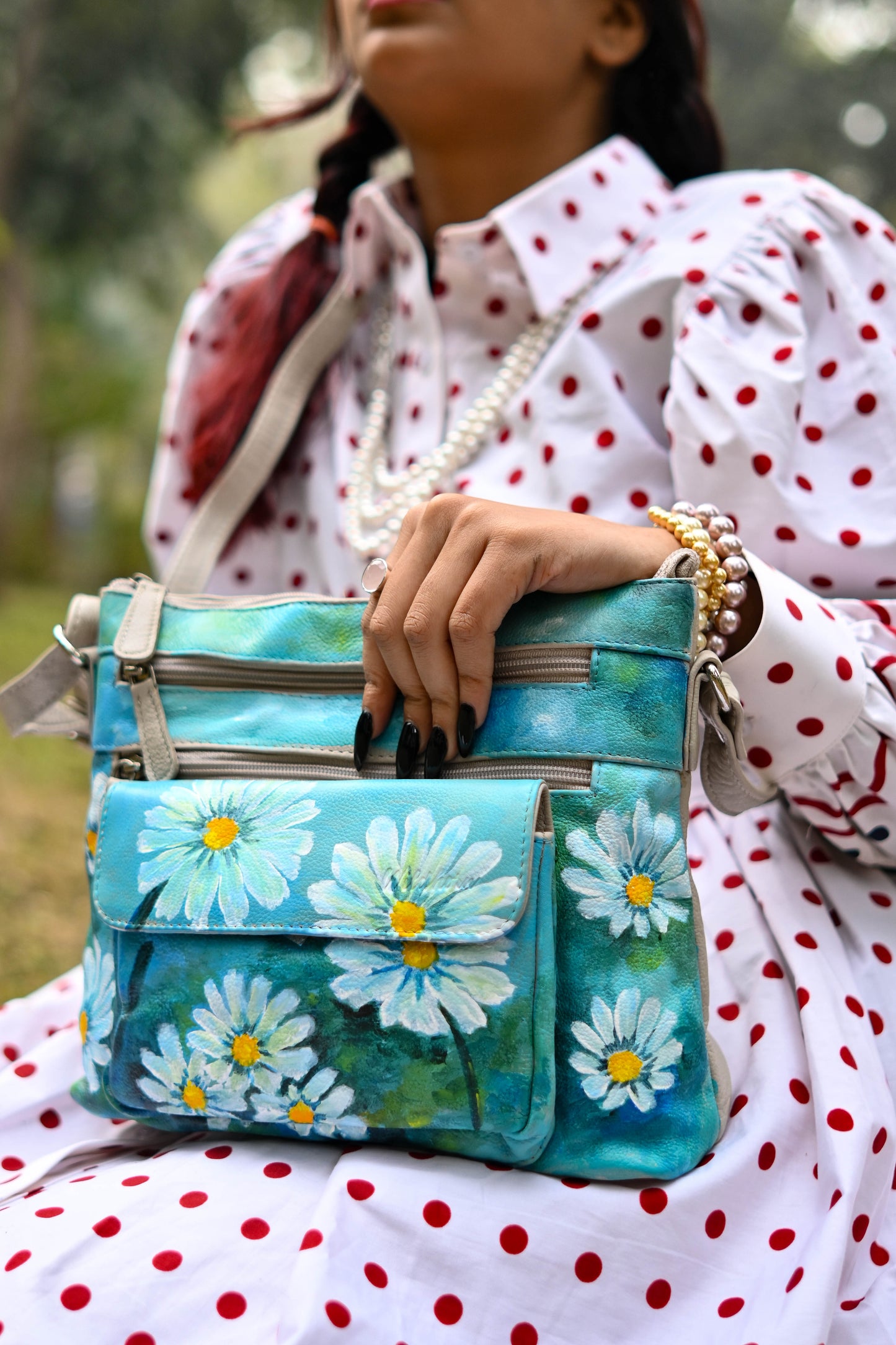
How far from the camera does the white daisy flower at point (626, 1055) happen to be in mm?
864

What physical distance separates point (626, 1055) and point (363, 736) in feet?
1.13

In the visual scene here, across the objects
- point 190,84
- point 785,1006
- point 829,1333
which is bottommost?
point 829,1333

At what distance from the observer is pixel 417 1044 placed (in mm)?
855

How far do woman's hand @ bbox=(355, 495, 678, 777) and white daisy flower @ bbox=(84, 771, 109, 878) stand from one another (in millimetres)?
255

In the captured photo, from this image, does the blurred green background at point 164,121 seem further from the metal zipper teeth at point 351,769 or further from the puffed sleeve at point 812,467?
the puffed sleeve at point 812,467

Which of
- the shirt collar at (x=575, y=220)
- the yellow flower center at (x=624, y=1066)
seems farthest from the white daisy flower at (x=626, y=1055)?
the shirt collar at (x=575, y=220)

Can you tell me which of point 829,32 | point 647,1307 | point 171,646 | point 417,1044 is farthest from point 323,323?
point 829,32

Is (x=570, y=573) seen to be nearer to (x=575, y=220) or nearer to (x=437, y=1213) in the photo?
(x=437, y=1213)

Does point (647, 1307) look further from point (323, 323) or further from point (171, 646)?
point (323, 323)

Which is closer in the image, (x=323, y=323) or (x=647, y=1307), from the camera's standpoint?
(x=647, y=1307)

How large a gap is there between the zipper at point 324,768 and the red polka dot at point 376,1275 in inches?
15.2

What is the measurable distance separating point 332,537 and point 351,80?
79cm

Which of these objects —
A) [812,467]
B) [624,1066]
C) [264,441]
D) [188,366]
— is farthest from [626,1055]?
[188,366]

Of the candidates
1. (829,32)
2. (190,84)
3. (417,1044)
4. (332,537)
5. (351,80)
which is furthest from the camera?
(190,84)
